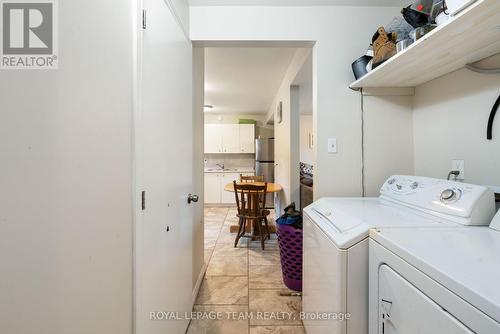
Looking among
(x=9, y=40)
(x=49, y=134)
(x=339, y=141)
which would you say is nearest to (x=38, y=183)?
(x=49, y=134)

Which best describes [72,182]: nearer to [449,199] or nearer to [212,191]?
[449,199]

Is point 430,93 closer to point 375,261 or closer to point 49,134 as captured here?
point 375,261

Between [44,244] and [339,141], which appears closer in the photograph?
[44,244]

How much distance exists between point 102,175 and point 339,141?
5.08ft

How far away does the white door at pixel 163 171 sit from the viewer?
924 mm

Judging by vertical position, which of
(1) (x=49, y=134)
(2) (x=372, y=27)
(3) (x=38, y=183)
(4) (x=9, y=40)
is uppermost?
(2) (x=372, y=27)

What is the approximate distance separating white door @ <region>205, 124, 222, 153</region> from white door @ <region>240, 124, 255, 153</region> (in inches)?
23.0

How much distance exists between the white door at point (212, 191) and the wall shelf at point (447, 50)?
4.37 m

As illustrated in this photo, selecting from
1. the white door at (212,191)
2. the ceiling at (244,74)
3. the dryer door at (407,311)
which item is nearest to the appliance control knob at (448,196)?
the dryer door at (407,311)

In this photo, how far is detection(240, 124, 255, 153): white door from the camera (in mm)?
A: 5699

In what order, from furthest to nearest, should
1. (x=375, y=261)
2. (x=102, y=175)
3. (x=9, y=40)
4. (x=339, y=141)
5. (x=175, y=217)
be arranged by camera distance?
(x=339, y=141), (x=175, y=217), (x=375, y=261), (x=102, y=175), (x=9, y=40)

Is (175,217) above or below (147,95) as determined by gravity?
below

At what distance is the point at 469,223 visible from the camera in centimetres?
88

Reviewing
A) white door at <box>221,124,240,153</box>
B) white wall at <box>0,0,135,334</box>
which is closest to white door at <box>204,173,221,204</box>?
white door at <box>221,124,240,153</box>
